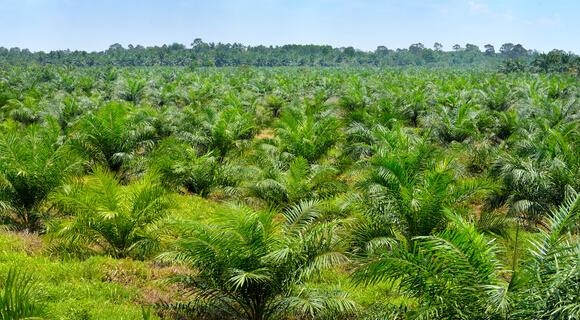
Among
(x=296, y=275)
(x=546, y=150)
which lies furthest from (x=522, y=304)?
(x=546, y=150)

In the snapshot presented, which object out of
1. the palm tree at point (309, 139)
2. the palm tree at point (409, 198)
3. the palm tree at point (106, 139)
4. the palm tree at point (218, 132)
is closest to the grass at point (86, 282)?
the palm tree at point (409, 198)

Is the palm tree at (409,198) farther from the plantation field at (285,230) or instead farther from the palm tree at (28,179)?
the palm tree at (28,179)

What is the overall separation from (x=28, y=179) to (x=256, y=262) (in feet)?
19.1

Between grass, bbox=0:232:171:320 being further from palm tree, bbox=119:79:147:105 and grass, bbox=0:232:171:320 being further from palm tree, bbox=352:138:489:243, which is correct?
palm tree, bbox=119:79:147:105

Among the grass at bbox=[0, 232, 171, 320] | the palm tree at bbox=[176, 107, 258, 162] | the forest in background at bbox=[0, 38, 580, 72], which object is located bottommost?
the grass at bbox=[0, 232, 171, 320]

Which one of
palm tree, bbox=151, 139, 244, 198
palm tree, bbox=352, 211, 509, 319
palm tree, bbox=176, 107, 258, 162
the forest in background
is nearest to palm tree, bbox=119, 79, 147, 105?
palm tree, bbox=176, 107, 258, 162

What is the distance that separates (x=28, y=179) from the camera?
8.54m

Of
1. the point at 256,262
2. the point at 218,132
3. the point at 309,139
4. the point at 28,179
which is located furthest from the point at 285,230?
the point at 218,132

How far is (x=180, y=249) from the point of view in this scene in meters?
5.89

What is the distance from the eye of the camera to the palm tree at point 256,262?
5.25 meters

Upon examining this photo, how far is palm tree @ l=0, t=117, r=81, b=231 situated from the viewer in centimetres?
855

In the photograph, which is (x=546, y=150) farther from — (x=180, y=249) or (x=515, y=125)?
(x=180, y=249)

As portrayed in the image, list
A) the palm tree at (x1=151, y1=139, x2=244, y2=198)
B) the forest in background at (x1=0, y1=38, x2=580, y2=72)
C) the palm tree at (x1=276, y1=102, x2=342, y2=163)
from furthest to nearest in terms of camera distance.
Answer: the forest in background at (x1=0, y1=38, x2=580, y2=72) < the palm tree at (x1=276, y1=102, x2=342, y2=163) < the palm tree at (x1=151, y1=139, x2=244, y2=198)

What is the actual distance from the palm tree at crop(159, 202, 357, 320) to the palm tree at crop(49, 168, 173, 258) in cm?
197
